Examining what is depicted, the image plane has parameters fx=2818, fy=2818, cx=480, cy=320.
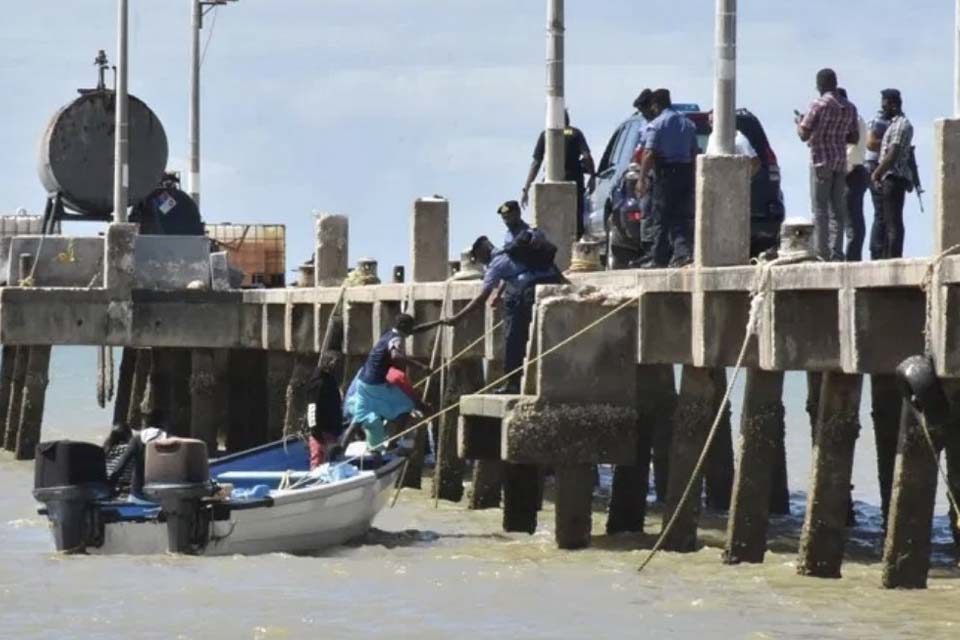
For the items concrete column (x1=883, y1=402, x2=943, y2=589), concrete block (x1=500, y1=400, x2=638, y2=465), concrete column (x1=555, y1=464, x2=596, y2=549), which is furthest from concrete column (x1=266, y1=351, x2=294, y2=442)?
concrete column (x1=883, y1=402, x2=943, y2=589)

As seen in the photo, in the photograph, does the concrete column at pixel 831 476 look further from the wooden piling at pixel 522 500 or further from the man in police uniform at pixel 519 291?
the wooden piling at pixel 522 500

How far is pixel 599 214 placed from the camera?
2953 cm

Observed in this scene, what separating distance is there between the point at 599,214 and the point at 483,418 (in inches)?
227

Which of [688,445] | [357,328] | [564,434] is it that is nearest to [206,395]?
[357,328]

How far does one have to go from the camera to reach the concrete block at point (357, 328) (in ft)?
105

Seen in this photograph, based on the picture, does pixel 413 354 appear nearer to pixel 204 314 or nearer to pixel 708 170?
pixel 204 314

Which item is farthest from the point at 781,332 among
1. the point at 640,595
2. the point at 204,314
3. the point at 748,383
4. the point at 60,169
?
the point at 60,169

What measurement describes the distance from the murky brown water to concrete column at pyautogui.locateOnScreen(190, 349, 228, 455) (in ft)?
37.0

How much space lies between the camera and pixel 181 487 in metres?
22.2

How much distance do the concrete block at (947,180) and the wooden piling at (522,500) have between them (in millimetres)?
6704

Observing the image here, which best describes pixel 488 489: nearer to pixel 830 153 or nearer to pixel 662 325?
pixel 662 325

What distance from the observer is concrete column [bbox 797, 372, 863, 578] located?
787 inches

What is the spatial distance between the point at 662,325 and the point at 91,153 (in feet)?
67.0

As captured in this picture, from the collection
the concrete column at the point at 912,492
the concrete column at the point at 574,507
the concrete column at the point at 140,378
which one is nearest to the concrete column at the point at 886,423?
the concrete column at the point at 574,507
